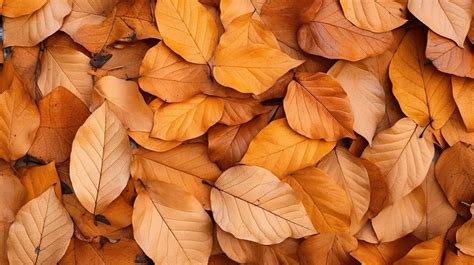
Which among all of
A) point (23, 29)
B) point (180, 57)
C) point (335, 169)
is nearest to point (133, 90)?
point (180, 57)

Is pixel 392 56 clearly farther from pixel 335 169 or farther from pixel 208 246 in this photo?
pixel 208 246

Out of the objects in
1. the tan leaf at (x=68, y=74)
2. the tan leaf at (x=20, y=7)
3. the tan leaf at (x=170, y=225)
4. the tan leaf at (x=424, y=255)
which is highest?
the tan leaf at (x=20, y=7)

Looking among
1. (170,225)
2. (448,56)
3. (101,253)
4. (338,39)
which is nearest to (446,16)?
(448,56)

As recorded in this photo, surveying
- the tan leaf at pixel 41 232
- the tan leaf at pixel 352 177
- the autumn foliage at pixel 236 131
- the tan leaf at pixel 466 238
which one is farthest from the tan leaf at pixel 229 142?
the tan leaf at pixel 466 238

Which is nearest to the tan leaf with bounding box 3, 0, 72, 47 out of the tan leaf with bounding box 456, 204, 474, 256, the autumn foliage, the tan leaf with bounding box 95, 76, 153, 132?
the autumn foliage

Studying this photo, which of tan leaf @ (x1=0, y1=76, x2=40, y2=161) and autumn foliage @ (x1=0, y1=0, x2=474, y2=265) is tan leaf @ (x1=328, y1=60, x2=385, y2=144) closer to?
autumn foliage @ (x1=0, y1=0, x2=474, y2=265)

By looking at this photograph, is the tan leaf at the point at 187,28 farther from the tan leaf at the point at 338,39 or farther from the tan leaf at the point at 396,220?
the tan leaf at the point at 396,220
